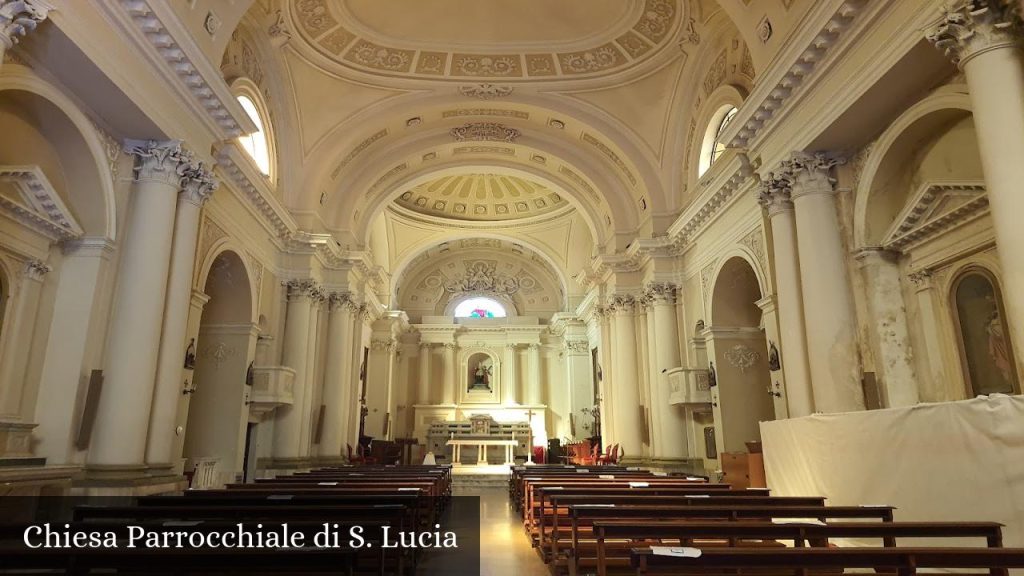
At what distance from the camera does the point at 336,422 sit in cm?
1644

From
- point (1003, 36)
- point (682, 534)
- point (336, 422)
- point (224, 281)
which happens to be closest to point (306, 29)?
point (224, 281)

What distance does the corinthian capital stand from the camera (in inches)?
223

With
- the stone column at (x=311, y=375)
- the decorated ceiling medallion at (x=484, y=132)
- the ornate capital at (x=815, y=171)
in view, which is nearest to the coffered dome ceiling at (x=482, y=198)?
the decorated ceiling medallion at (x=484, y=132)

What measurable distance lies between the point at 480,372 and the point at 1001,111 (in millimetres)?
25365

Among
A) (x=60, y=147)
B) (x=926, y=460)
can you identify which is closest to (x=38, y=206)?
(x=60, y=147)

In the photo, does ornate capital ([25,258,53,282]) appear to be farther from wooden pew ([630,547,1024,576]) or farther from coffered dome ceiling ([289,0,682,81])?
wooden pew ([630,547,1024,576])

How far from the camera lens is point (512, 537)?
840cm

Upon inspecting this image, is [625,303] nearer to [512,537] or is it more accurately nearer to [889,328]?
[889,328]

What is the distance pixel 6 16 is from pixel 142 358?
427 cm

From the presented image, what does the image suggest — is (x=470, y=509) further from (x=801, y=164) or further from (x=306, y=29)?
(x=306, y=29)

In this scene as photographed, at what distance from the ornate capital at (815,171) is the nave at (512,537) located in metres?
4.51

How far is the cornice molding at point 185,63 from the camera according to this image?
758cm

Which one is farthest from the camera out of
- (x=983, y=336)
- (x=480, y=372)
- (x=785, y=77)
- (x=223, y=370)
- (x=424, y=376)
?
(x=480, y=372)

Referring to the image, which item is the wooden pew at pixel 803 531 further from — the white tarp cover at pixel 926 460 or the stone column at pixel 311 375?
the stone column at pixel 311 375
